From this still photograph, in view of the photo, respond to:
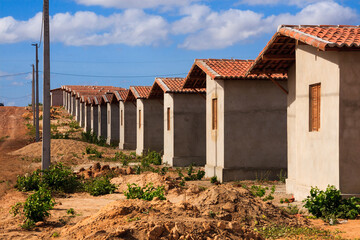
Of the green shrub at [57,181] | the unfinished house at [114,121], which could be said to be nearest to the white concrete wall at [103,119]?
the unfinished house at [114,121]

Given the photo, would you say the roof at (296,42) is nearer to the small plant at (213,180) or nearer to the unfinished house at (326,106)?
the unfinished house at (326,106)

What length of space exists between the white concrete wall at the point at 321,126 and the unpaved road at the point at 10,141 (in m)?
8.45

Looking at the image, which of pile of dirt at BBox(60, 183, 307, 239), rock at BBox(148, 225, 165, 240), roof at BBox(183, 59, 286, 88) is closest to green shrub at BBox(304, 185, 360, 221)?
pile of dirt at BBox(60, 183, 307, 239)

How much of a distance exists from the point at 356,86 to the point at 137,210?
17.6 ft

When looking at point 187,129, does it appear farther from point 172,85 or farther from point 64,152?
point 64,152

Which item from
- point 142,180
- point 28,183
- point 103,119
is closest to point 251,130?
point 142,180

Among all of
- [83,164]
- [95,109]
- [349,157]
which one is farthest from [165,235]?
[95,109]

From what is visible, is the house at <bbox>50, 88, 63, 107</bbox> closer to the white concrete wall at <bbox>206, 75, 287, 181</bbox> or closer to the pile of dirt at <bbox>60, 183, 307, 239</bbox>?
the white concrete wall at <bbox>206, 75, 287, 181</bbox>

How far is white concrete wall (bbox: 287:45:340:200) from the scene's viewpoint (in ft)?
34.1

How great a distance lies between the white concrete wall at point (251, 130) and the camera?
17.1 metres

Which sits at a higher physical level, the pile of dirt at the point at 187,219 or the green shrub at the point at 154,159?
the pile of dirt at the point at 187,219

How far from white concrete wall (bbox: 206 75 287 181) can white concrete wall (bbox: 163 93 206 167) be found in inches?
227

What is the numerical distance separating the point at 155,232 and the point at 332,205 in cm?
462

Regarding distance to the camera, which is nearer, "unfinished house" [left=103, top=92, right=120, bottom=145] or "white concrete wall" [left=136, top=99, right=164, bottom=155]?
"white concrete wall" [left=136, top=99, right=164, bottom=155]
